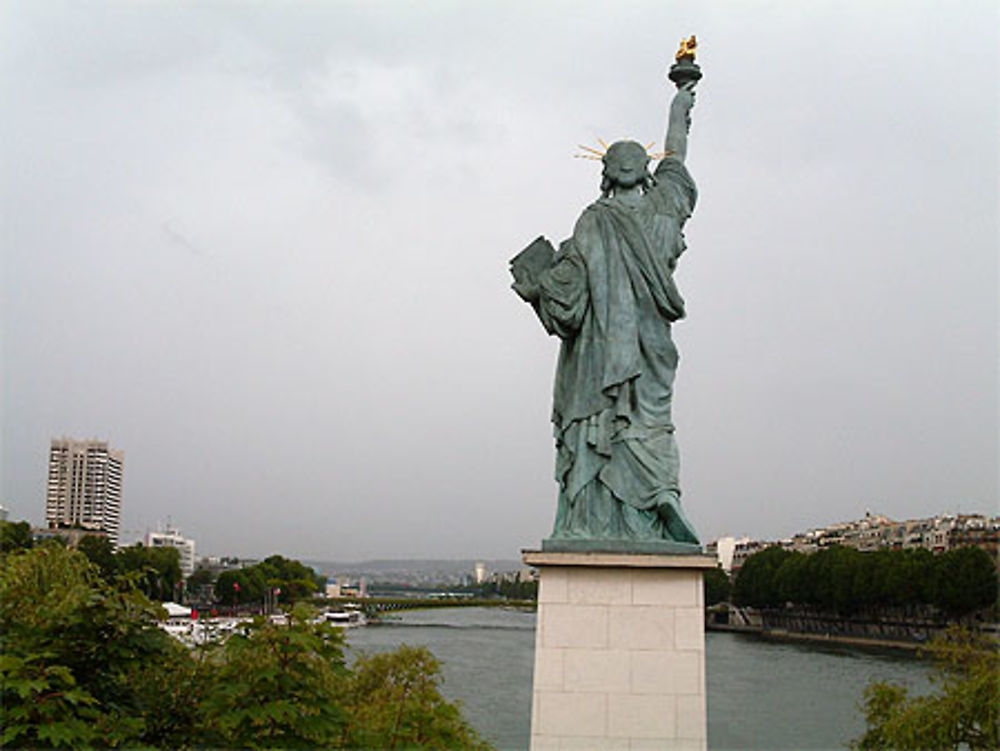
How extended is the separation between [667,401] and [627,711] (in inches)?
94.4

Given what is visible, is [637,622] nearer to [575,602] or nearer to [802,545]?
[575,602]

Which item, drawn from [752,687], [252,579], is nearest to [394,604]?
[252,579]

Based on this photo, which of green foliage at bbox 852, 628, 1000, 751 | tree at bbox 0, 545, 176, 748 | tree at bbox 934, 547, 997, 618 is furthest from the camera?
tree at bbox 934, 547, 997, 618

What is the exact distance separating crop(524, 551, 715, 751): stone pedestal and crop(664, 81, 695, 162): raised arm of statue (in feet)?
11.6

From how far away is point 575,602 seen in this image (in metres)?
7.91

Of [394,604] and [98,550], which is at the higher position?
[98,550]

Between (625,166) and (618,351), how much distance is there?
1.60m

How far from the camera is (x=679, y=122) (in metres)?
9.31

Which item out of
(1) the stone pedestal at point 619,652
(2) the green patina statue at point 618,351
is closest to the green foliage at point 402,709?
(1) the stone pedestal at point 619,652

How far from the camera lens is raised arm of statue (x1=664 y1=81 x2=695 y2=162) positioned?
30.4 ft

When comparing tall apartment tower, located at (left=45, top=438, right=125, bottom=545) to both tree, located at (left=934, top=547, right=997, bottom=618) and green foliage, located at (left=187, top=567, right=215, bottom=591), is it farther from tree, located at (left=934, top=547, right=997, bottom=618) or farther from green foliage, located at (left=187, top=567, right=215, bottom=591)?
tree, located at (left=934, top=547, right=997, bottom=618)

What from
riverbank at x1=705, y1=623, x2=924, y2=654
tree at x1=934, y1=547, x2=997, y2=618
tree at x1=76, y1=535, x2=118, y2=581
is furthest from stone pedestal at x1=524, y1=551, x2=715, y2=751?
tree at x1=76, y1=535, x2=118, y2=581

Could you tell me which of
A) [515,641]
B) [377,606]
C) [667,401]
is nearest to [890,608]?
[515,641]

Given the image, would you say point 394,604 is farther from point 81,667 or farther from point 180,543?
point 81,667
